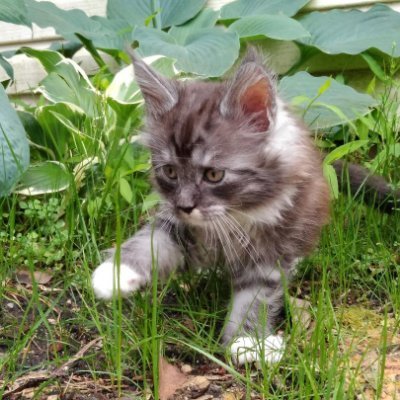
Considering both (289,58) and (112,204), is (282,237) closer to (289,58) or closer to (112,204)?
(112,204)

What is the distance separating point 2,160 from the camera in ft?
8.46

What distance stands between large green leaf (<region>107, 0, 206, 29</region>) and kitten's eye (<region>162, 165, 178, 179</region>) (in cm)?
189

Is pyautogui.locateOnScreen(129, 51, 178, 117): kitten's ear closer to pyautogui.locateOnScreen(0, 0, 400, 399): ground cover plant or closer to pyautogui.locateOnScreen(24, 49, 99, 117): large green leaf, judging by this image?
pyautogui.locateOnScreen(0, 0, 400, 399): ground cover plant

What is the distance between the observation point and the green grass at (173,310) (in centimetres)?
166

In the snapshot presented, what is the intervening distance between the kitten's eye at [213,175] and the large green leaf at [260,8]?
1.92 metres

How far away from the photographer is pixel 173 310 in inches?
83.0

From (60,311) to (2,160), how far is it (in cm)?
78

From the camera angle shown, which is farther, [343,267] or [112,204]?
[112,204]

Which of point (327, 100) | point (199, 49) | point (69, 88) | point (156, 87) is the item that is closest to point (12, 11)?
point (69, 88)

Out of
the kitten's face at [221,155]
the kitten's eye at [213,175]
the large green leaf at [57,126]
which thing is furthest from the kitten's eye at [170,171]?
the large green leaf at [57,126]

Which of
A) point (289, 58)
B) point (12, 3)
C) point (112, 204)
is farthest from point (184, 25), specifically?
point (112, 204)

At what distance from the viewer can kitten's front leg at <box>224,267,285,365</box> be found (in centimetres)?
189

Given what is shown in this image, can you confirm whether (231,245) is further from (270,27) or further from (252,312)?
(270,27)

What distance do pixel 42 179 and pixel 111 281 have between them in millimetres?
1077
